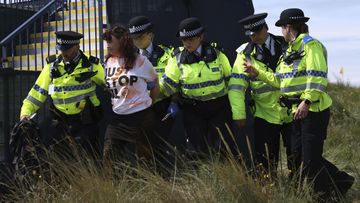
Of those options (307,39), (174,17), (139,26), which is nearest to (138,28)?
(139,26)

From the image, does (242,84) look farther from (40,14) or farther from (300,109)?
(40,14)

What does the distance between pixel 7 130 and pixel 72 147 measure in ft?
4.15

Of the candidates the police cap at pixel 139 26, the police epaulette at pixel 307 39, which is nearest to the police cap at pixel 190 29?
the police cap at pixel 139 26

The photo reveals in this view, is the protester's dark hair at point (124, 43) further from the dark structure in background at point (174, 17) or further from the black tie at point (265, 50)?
the dark structure in background at point (174, 17)

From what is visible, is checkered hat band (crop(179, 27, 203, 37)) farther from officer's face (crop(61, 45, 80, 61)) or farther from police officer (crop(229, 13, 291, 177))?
officer's face (crop(61, 45, 80, 61))

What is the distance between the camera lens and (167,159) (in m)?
5.79

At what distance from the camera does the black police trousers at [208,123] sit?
5.77 metres

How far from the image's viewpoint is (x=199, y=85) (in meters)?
5.66

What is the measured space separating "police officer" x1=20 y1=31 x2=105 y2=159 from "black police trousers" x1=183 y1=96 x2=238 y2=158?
38.4 inches

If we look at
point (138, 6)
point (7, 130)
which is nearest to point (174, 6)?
point (138, 6)

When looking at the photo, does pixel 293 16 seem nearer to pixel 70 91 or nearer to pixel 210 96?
pixel 210 96

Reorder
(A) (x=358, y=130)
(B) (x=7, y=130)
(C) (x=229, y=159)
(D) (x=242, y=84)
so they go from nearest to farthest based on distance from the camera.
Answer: (C) (x=229, y=159) → (D) (x=242, y=84) → (B) (x=7, y=130) → (A) (x=358, y=130)

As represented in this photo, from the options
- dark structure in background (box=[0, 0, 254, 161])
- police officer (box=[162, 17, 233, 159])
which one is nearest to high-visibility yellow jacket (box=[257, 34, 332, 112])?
police officer (box=[162, 17, 233, 159])

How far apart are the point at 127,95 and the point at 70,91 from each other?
0.63 meters
